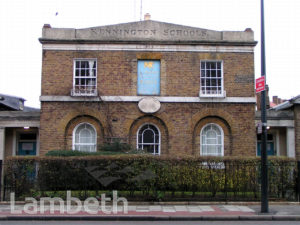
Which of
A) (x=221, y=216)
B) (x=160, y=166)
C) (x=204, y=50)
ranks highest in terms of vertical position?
(x=204, y=50)

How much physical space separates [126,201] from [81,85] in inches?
269

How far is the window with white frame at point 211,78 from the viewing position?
1883 cm

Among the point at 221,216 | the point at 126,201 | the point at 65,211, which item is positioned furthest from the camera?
the point at 126,201

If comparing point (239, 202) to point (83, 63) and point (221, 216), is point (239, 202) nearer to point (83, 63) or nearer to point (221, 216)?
point (221, 216)

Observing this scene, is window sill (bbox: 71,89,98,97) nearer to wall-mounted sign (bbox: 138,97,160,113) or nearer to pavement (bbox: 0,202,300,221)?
wall-mounted sign (bbox: 138,97,160,113)

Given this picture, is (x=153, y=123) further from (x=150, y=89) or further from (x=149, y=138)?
(x=150, y=89)

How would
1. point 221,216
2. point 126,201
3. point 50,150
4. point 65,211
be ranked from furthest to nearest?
point 50,150 < point 126,201 < point 65,211 < point 221,216

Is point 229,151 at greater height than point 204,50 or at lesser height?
lesser

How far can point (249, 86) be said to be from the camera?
18828mm

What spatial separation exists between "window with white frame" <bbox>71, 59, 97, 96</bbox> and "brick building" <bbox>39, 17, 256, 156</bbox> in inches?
1.9

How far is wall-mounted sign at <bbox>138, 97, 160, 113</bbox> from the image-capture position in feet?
60.3

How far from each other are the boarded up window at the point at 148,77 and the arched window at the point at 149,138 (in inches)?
65.0

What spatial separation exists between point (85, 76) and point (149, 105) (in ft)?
11.0

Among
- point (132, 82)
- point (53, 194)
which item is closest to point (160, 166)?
point (53, 194)
